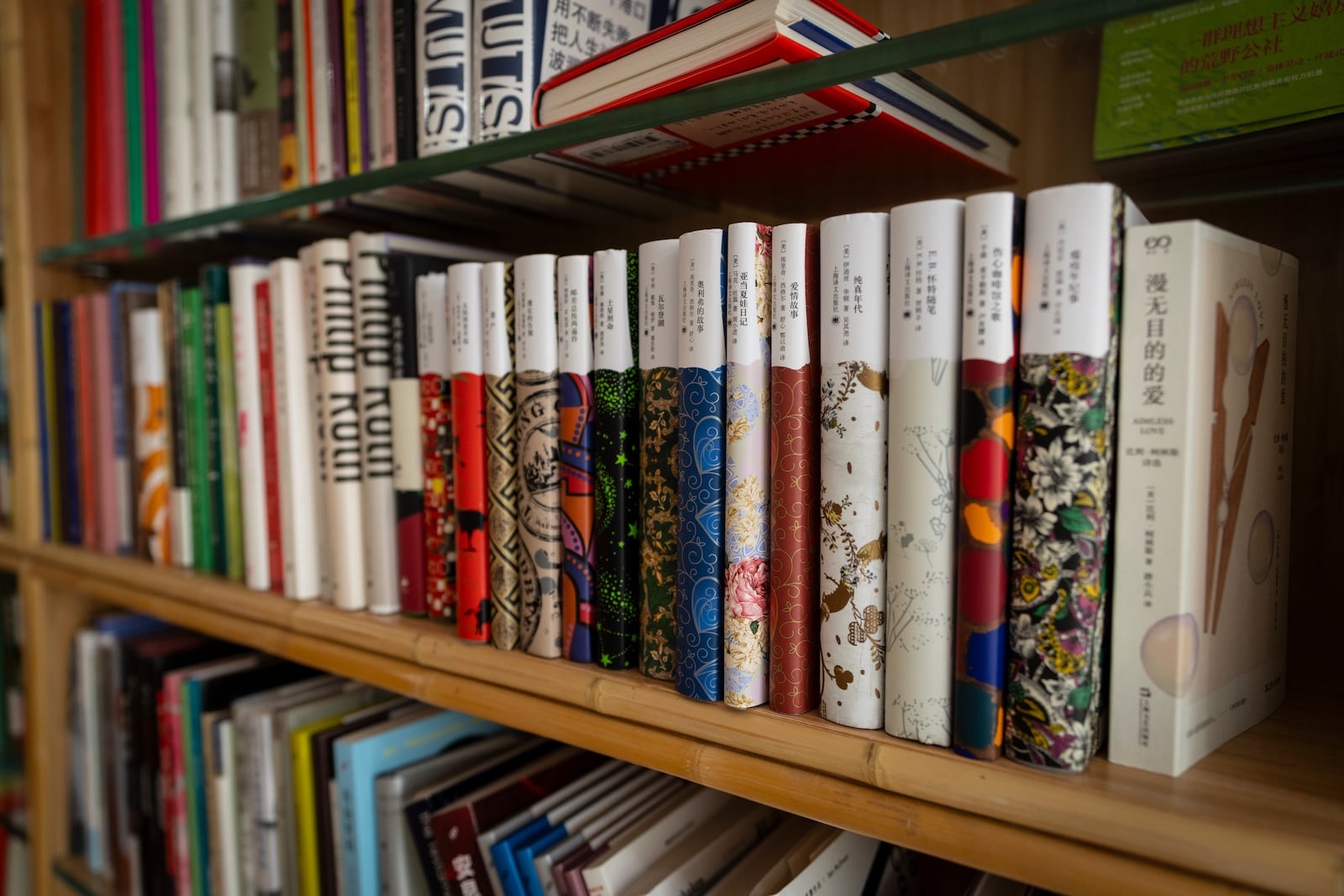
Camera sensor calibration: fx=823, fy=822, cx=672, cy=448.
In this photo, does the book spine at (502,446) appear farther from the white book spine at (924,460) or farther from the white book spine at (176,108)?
the white book spine at (176,108)

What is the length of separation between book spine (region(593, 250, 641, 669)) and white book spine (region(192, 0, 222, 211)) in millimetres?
565

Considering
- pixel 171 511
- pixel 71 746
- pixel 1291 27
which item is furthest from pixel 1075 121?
pixel 71 746

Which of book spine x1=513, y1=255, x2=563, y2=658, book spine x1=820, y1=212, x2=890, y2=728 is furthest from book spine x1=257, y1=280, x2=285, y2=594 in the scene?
book spine x1=820, y1=212, x2=890, y2=728

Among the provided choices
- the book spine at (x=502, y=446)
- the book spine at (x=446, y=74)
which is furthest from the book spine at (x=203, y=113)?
the book spine at (x=502, y=446)

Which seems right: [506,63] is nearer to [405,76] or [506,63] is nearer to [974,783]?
[405,76]

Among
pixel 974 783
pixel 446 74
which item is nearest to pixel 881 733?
pixel 974 783

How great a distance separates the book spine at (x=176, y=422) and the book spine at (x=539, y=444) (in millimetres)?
500

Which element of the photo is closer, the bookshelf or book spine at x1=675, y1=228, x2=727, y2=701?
the bookshelf

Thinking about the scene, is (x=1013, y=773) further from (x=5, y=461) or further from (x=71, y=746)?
(x=5, y=461)

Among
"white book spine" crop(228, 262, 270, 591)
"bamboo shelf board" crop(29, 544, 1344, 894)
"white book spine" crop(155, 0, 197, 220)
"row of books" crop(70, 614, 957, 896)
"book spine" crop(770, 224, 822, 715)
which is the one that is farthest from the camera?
"white book spine" crop(155, 0, 197, 220)

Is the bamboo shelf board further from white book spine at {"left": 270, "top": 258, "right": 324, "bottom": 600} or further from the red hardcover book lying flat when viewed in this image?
the red hardcover book lying flat

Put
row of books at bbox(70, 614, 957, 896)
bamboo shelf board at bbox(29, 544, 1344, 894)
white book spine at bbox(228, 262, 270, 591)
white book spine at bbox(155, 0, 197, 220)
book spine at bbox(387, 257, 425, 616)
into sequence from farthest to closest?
white book spine at bbox(155, 0, 197, 220) → white book spine at bbox(228, 262, 270, 591) → book spine at bbox(387, 257, 425, 616) → row of books at bbox(70, 614, 957, 896) → bamboo shelf board at bbox(29, 544, 1344, 894)

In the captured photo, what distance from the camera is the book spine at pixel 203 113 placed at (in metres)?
0.87

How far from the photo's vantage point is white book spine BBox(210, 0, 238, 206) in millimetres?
861
